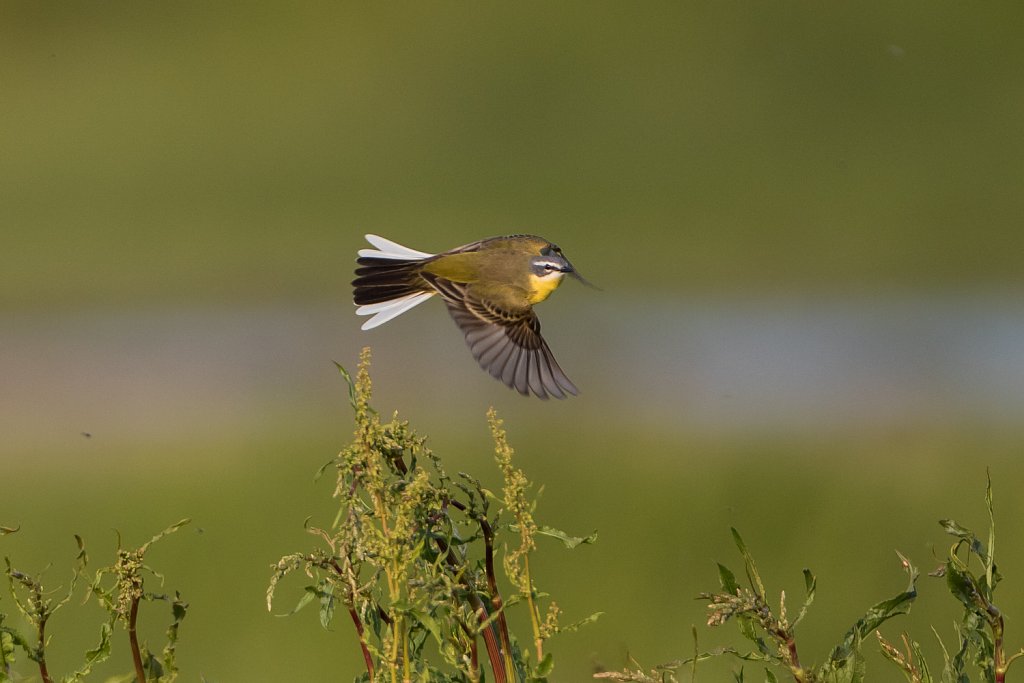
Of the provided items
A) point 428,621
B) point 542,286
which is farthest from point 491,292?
point 428,621

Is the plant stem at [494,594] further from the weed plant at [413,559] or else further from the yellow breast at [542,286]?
the yellow breast at [542,286]

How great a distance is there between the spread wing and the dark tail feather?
0.42 feet

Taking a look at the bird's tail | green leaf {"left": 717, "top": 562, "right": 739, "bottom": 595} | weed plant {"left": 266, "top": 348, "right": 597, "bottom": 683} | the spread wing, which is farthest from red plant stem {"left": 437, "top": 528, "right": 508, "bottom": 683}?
the bird's tail

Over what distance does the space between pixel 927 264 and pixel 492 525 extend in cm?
482

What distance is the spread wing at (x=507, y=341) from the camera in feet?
6.97

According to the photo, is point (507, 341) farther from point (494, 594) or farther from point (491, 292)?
Result: point (494, 594)

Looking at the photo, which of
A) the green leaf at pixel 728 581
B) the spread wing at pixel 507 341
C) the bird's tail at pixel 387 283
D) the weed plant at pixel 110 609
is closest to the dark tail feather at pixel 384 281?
the bird's tail at pixel 387 283

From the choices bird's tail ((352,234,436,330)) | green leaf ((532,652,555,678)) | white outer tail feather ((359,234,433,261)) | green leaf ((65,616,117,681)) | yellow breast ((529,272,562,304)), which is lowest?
green leaf ((532,652,555,678))

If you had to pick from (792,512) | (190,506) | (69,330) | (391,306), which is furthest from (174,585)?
(69,330)

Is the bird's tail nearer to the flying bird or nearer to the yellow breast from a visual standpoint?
the flying bird

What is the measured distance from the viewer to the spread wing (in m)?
2.12

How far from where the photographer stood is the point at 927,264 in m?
5.46

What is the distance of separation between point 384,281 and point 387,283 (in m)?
0.01

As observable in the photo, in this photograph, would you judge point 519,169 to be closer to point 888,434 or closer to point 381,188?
point 381,188
